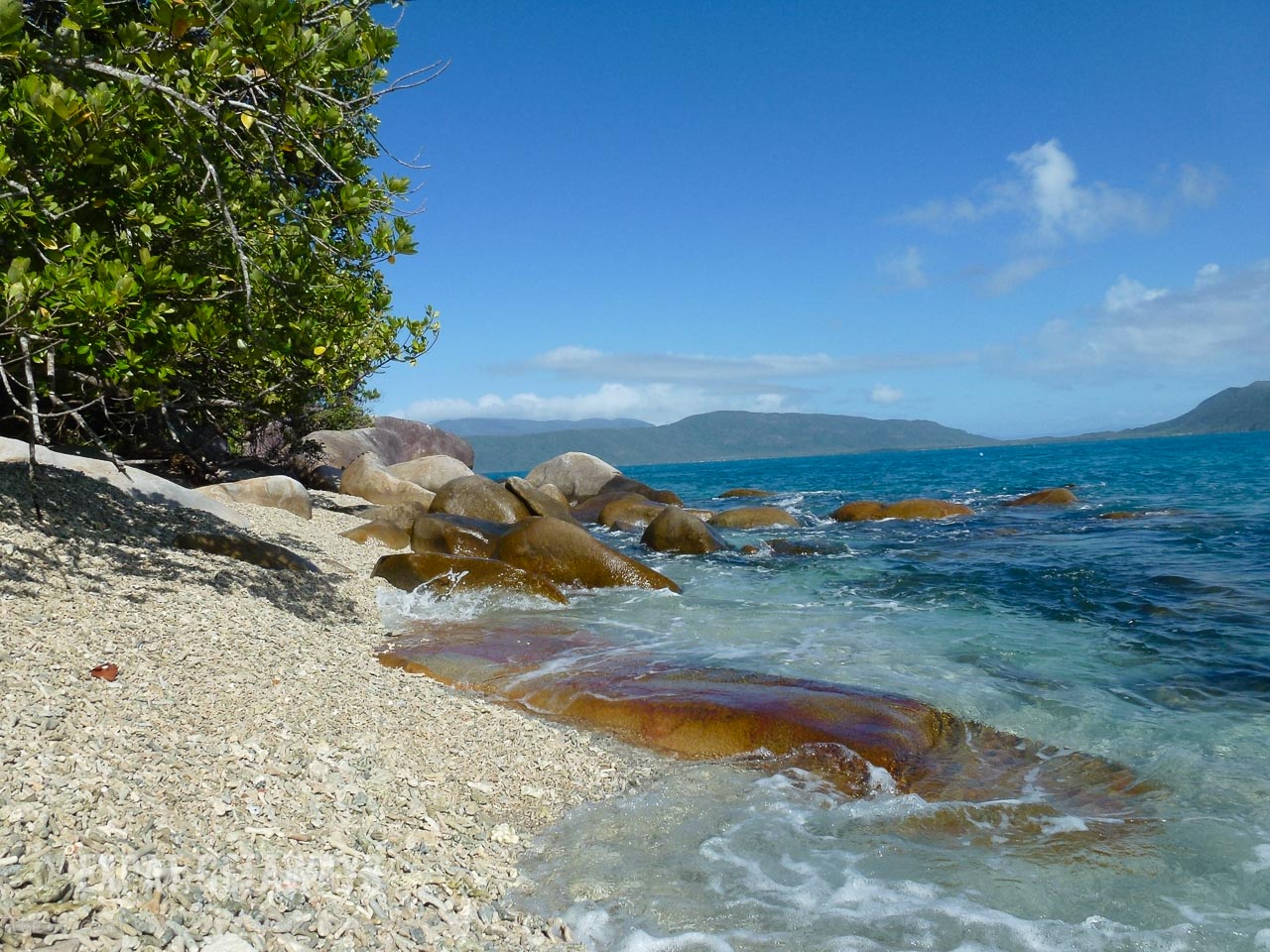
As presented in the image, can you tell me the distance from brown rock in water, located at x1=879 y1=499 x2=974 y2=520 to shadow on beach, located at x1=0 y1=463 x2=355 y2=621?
64.9 ft

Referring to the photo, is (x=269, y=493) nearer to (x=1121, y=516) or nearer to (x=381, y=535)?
(x=381, y=535)

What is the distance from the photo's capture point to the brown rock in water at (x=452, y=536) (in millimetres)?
14508

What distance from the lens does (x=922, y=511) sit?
86.0 ft

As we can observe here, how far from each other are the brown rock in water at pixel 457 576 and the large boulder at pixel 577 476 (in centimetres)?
1925

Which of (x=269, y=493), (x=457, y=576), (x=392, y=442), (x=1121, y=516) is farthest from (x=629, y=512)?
(x=392, y=442)

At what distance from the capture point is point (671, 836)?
492cm

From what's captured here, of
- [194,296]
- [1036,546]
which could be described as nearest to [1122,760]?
[194,296]

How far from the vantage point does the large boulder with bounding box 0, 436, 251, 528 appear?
1072cm

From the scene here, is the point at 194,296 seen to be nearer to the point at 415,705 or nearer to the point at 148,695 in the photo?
the point at 148,695

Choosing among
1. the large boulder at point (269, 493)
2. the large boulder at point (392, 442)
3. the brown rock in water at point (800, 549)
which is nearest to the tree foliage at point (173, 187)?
the large boulder at point (269, 493)

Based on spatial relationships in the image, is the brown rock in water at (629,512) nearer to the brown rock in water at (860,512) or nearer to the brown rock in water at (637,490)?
the brown rock in water at (637,490)

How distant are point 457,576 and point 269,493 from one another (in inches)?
298

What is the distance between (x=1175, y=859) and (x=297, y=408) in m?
10.9

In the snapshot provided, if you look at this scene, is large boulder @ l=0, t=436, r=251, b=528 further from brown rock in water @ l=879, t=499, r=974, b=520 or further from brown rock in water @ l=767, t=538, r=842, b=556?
brown rock in water @ l=879, t=499, r=974, b=520
